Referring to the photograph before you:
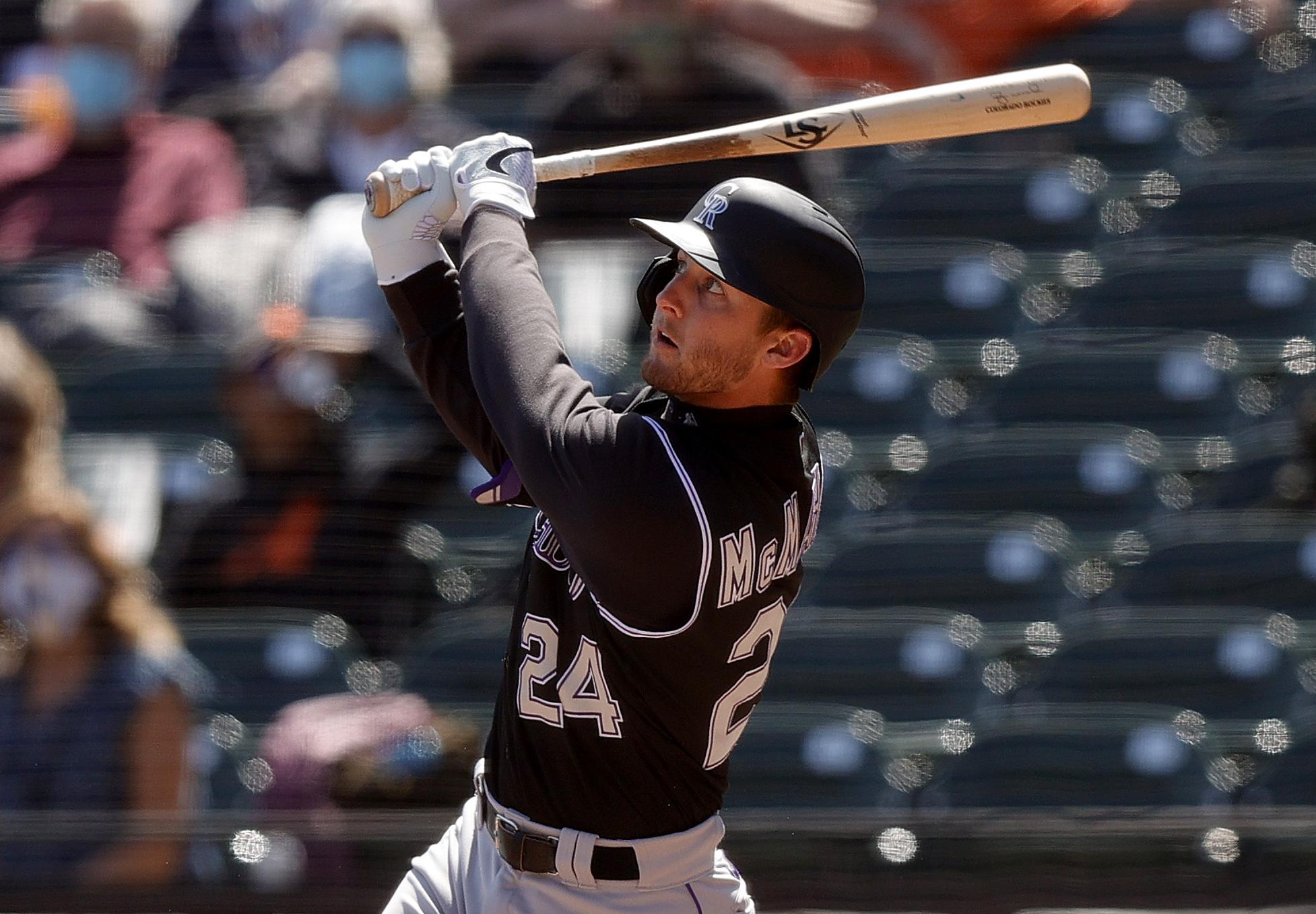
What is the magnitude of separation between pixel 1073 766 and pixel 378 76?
2.22 metres

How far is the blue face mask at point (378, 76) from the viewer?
11.2 ft

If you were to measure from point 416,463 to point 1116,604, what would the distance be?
61.8 inches

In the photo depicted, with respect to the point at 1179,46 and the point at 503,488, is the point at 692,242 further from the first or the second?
the point at 1179,46

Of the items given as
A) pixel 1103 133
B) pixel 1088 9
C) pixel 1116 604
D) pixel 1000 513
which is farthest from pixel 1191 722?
pixel 1088 9

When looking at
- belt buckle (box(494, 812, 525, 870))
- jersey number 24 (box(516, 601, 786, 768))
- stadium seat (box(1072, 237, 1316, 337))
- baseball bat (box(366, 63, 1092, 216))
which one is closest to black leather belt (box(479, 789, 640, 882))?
belt buckle (box(494, 812, 525, 870))

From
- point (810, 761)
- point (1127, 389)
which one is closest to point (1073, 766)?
point (810, 761)

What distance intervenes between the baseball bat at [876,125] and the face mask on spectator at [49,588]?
1.53 metres

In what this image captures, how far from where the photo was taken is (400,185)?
1.82 metres

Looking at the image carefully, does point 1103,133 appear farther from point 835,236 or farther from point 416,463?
point 835,236

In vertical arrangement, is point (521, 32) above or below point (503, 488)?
above

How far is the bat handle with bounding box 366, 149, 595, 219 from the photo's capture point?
182 centimetres

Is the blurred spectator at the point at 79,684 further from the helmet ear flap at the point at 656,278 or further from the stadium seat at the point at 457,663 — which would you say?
the helmet ear flap at the point at 656,278

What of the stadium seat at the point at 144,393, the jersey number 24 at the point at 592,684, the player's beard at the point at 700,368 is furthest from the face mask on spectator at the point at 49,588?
the player's beard at the point at 700,368

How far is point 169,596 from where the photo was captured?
308cm
